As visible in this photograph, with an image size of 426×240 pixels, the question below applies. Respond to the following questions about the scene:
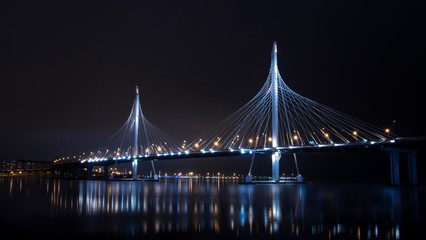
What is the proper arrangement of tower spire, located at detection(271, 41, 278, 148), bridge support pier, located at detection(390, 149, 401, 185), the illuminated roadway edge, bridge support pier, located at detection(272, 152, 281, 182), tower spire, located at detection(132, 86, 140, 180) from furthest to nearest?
1. tower spire, located at detection(132, 86, 140, 180)
2. bridge support pier, located at detection(272, 152, 281, 182)
3. tower spire, located at detection(271, 41, 278, 148)
4. bridge support pier, located at detection(390, 149, 401, 185)
5. the illuminated roadway edge

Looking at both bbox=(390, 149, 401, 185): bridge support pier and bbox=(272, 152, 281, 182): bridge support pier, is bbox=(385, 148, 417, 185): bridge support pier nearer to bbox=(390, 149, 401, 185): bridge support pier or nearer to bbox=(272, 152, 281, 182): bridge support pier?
bbox=(390, 149, 401, 185): bridge support pier

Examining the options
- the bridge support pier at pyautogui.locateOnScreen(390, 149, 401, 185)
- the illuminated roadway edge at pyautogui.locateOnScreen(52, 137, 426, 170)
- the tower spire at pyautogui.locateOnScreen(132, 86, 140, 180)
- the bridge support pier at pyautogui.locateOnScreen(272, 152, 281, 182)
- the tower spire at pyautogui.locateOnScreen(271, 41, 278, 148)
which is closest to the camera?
the illuminated roadway edge at pyautogui.locateOnScreen(52, 137, 426, 170)

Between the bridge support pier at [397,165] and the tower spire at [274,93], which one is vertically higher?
the tower spire at [274,93]

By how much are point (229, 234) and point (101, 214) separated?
6768 millimetres

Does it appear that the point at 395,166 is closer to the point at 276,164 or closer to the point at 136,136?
the point at 276,164

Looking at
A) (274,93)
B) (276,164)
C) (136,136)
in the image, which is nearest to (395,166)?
(276,164)

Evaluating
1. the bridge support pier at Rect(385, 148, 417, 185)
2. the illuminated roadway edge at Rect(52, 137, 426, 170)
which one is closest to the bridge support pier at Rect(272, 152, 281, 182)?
the illuminated roadway edge at Rect(52, 137, 426, 170)

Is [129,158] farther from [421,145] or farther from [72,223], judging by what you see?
[72,223]

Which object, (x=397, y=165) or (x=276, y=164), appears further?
(x=276, y=164)

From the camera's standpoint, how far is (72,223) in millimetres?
12539

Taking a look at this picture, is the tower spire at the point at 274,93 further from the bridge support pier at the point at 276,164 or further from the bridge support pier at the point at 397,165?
the bridge support pier at the point at 397,165

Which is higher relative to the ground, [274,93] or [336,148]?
[274,93]

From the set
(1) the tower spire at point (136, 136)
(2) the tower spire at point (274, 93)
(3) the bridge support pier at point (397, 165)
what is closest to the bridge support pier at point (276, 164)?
(2) the tower spire at point (274, 93)

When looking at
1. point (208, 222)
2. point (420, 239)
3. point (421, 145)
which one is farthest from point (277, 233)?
point (421, 145)
